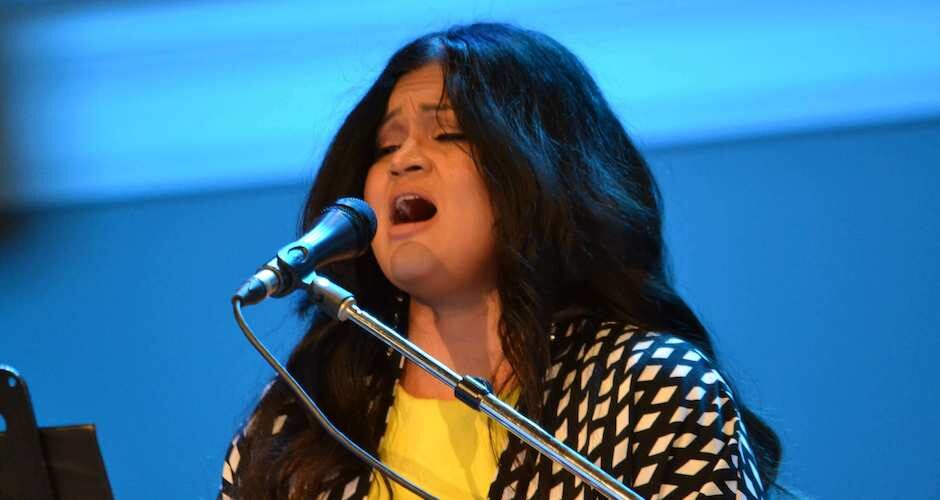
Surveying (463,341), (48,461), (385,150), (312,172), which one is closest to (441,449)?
(463,341)

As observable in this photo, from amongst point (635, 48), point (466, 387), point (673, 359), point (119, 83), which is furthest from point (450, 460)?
point (119, 83)

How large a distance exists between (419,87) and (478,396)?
25.0 inches

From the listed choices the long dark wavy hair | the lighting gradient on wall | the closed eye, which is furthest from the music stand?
the lighting gradient on wall

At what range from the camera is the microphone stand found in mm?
1223

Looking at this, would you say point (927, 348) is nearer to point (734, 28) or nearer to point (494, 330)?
point (734, 28)

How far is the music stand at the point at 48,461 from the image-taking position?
1.23m

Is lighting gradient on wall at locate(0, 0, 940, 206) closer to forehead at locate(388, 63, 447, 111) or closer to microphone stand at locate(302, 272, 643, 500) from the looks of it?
forehead at locate(388, 63, 447, 111)

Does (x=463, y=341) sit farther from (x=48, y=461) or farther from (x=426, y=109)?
(x=48, y=461)

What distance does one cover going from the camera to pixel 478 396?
49.2 inches

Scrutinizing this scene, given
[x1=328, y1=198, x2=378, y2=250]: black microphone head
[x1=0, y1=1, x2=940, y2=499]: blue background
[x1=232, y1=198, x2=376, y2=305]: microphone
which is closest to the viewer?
[x1=232, y1=198, x2=376, y2=305]: microphone

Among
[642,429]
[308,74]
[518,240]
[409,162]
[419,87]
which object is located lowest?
[642,429]

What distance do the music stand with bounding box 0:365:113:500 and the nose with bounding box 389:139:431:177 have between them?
57cm

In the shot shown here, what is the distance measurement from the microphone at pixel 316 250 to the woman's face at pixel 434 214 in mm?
288

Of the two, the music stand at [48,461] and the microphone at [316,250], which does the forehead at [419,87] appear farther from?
the music stand at [48,461]
